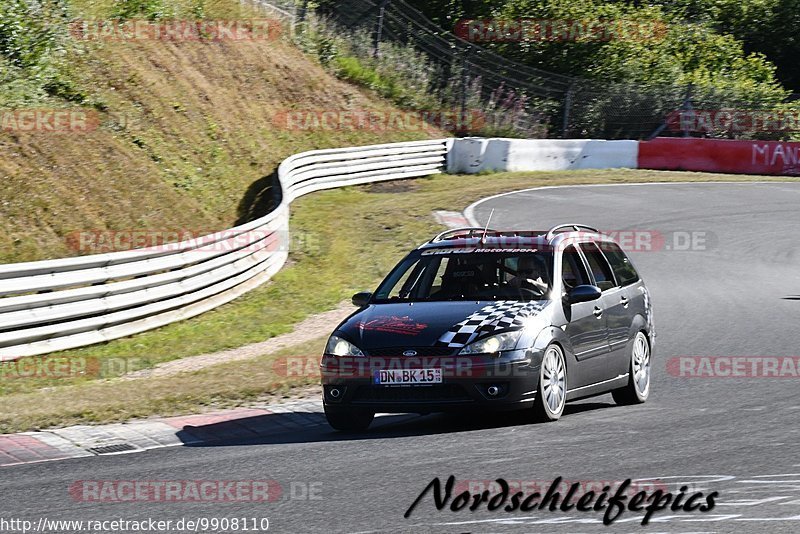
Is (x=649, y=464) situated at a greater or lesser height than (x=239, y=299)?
greater

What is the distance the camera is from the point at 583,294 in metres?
9.89

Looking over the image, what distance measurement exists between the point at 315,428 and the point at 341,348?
90cm

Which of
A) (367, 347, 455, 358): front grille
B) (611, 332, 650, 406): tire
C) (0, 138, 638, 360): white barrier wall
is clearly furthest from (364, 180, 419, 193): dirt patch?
(367, 347, 455, 358): front grille

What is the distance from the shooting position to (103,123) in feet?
86.1

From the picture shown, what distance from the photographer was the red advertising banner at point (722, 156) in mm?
36406

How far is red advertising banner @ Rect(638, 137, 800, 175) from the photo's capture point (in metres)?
36.4

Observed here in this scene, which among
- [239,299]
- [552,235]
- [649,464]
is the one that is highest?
[552,235]

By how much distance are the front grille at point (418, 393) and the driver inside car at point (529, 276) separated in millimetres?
1420

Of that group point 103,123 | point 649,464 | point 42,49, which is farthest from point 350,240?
point 649,464

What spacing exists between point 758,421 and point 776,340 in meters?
5.32

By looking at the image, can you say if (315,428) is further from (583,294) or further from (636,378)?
(636,378)

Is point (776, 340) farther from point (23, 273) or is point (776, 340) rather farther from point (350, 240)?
point (350, 240)

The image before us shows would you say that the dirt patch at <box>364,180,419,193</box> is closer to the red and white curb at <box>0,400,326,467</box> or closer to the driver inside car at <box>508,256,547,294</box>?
the red and white curb at <box>0,400,326,467</box>

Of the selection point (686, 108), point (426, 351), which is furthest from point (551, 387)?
point (686, 108)
